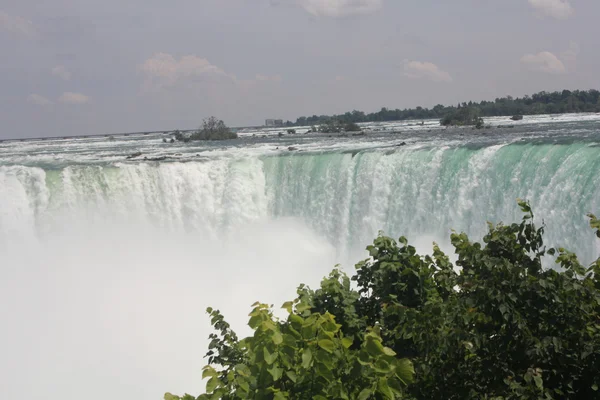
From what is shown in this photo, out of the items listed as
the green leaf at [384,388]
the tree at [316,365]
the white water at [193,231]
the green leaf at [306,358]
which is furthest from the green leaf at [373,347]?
the white water at [193,231]

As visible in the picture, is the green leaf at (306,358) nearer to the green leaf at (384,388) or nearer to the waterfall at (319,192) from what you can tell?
the green leaf at (384,388)

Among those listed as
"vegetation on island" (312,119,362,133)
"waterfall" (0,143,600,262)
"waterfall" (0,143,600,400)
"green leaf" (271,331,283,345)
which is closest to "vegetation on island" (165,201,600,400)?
"green leaf" (271,331,283,345)

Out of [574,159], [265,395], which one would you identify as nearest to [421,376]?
[265,395]

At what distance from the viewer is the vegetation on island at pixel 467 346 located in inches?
Result: 107

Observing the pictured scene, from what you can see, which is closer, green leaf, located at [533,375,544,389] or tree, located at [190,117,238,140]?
green leaf, located at [533,375,544,389]

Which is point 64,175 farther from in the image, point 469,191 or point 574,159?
point 574,159

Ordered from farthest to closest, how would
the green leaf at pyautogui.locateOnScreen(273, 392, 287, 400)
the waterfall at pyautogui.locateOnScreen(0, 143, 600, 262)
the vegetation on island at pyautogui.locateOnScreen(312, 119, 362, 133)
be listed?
the vegetation on island at pyautogui.locateOnScreen(312, 119, 362, 133), the waterfall at pyautogui.locateOnScreen(0, 143, 600, 262), the green leaf at pyautogui.locateOnScreen(273, 392, 287, 400)

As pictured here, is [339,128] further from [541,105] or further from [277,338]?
[277,338]

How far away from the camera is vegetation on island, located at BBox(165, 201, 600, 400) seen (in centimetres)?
272

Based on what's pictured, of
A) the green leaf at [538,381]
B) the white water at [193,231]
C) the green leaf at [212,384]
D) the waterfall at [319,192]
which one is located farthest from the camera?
the waterfall at [319,192]

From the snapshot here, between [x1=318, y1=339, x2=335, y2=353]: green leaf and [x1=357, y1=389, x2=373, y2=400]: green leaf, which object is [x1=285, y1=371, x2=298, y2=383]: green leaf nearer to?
[x1=318, y1=339, x2=335, y2=353]: green leaf

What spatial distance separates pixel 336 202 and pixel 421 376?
13.5 meters

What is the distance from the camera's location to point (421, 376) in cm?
357

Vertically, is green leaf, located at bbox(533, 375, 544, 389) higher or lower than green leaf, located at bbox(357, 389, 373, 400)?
lower
